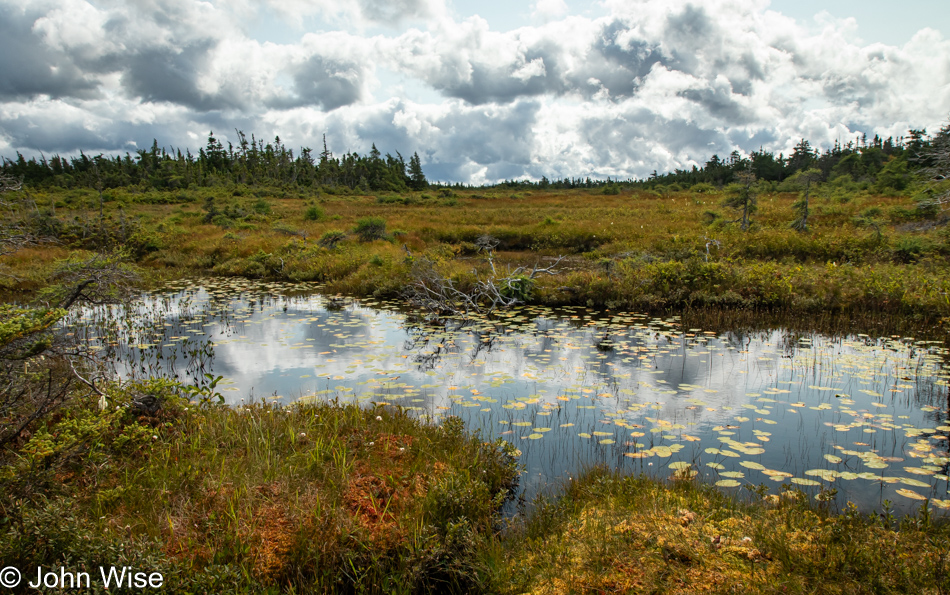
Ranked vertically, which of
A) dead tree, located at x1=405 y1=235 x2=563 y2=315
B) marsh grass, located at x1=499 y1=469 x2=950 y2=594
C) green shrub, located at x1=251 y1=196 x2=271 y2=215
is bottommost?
marsh grass, located at x1=499 y1=469 x2=950 y2=594

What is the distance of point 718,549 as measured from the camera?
337 cm

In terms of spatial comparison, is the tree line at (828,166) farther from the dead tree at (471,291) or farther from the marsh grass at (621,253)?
the dead tree at (471,291)

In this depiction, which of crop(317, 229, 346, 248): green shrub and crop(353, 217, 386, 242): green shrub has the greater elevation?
crop(353, 217, 386, 242): green shrub

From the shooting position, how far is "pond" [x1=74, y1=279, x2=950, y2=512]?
203 inches

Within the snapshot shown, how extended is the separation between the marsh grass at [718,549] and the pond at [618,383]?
643 mm

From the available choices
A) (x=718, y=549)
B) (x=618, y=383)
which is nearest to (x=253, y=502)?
(x=718, y=549)

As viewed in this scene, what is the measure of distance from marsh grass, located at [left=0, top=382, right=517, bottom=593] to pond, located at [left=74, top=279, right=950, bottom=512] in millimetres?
1217

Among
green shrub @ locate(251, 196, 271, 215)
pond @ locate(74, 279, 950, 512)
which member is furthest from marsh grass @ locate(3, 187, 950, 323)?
pond @ locate(74, 279, 950, 512)

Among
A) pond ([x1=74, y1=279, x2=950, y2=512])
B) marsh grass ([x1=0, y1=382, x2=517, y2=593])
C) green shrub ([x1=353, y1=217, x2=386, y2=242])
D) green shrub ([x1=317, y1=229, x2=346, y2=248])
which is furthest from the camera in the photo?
green shrub ([x1=353, y1=217, x2=386, y2=242])

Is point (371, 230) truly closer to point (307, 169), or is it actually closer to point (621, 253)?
point (621, 253)

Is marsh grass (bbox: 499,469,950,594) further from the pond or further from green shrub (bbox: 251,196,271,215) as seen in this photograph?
green shrub (bbox: 251,196,271,215)

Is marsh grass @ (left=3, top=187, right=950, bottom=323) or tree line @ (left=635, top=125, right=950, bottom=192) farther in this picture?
tree line @ (left=635, top=125, right=950, bottom=192)

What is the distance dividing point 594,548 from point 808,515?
1830 millimetres

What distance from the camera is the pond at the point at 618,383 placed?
5156 millimetres
